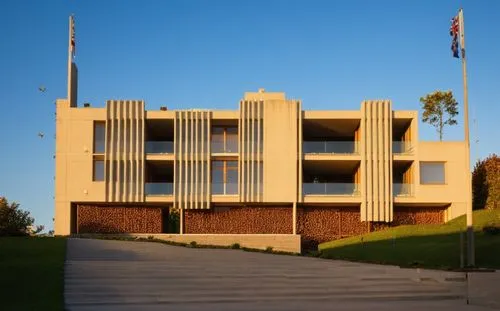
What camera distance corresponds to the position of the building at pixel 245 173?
40719mm

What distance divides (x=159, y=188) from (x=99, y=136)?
5026mm

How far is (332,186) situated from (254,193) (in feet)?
15.8

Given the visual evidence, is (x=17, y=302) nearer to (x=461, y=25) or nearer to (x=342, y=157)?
(x=461, y=25)

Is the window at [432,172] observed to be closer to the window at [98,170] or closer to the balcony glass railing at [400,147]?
the balcony glass railing at [400,147]

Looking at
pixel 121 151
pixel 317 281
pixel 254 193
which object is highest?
pixel 121 151

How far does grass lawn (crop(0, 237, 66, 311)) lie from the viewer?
1519cm

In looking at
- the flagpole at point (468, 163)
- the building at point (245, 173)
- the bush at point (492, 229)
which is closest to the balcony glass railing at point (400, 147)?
the building at point (245, 173)

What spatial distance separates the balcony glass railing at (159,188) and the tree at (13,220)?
22.7 ft

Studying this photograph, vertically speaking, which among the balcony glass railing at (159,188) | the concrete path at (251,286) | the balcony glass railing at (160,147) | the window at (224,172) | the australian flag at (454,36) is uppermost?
the australian flag at (454,36)

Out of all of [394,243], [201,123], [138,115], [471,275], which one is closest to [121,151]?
[138,115]

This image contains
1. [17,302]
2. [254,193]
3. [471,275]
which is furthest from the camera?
[254,193]

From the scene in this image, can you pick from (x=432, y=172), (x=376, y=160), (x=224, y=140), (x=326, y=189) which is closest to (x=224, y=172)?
(x=224, y=140)

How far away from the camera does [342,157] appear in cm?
4138

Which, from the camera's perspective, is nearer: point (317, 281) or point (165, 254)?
point (317, 281)
